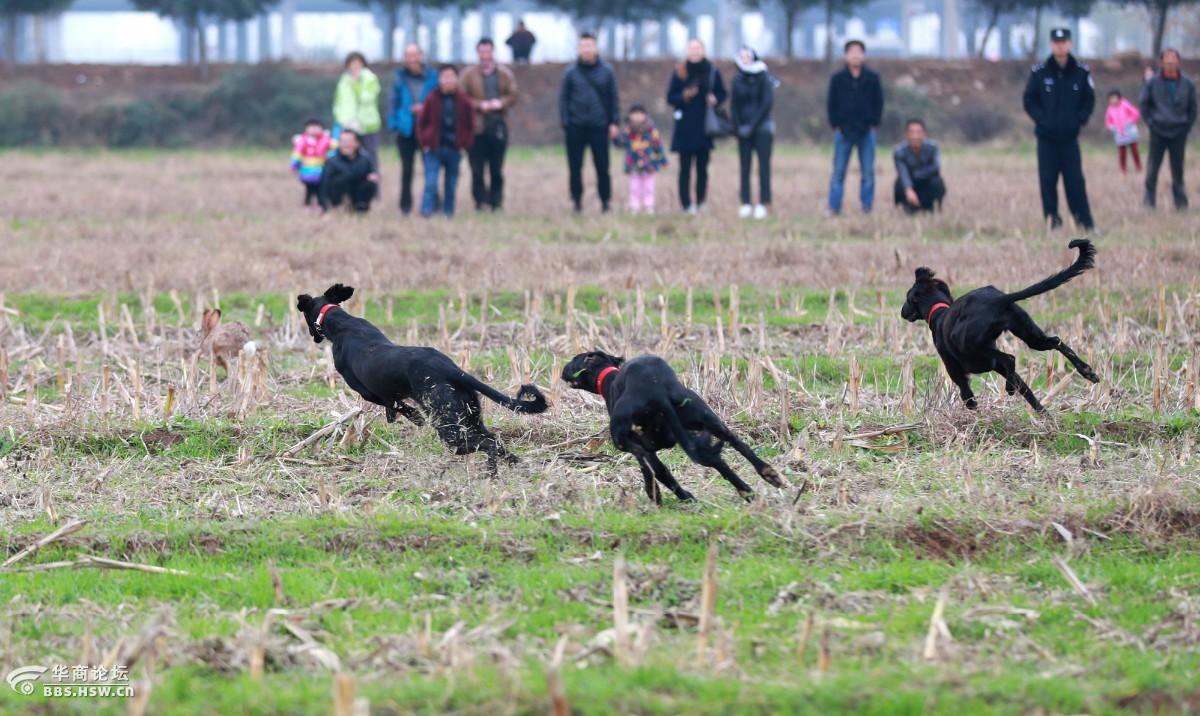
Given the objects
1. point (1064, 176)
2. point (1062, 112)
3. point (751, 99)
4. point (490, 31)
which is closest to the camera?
point (1062, 112)

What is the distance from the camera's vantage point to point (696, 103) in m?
18.0

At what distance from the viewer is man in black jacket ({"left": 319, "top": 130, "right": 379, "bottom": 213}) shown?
18.5 metres

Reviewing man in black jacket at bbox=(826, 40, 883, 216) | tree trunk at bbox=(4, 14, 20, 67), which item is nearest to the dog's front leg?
man in black jacket at bbox=(826, 40, 883, 216)

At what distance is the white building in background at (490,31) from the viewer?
2867 inches

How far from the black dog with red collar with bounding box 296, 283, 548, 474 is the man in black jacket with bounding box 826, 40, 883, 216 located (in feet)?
36.4

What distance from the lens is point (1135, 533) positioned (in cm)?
631

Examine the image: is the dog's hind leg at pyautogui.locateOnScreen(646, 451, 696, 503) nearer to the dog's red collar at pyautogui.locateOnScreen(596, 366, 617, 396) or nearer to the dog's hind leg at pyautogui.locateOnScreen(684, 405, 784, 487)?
the dog's hind leg at pyautogui.locateOnScreen(684, 405, 784, 487)

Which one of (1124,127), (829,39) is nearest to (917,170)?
(1124,127)

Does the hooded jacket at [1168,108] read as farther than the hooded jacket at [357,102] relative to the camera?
No

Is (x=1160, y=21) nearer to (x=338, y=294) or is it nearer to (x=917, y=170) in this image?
(x=917, y=170)

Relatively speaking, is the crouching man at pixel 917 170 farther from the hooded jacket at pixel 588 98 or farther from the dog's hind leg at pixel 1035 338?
the dog's hind leg at pixel 1035 338

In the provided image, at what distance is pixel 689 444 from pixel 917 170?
12.3 m

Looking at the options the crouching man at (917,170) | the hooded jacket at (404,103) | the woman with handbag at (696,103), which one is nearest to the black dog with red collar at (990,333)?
the crouching man at (917,170)

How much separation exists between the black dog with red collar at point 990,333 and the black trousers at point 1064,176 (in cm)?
738
